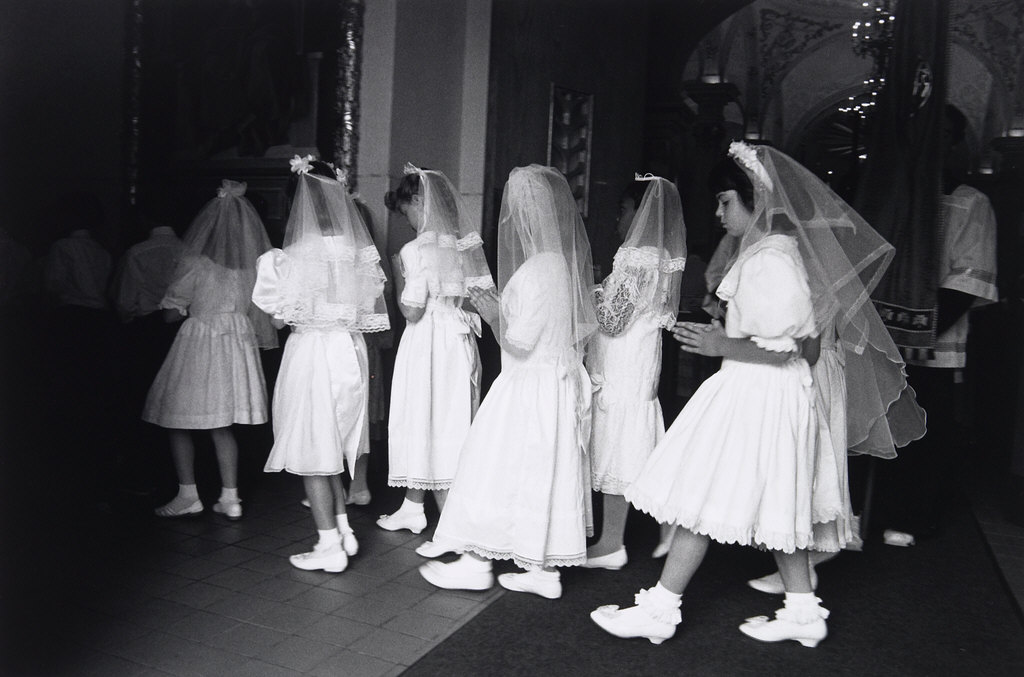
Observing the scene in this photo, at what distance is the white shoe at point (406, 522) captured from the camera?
4793 mm

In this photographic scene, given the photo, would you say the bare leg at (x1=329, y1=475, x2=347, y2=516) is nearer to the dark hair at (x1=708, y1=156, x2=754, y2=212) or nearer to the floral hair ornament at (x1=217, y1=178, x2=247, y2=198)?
the floral hair ornament at (x1=217, y1=178, x2=247, y2=198)

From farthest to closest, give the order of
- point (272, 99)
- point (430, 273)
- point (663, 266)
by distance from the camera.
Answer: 1. point (272, 99)
2. point (430, 273)
3. point (663, 266)

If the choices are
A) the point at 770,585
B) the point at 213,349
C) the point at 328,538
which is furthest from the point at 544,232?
the point at 213,349

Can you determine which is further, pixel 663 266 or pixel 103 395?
pixel 103 395

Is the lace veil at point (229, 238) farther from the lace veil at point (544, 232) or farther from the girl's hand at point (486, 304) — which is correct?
the lace veil at point (544, 232)

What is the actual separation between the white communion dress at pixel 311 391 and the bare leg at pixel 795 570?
1996 millimetres

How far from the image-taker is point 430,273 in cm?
457

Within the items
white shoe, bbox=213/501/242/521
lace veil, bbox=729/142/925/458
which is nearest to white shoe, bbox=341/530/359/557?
white shoe, bbox=213/501/242/521

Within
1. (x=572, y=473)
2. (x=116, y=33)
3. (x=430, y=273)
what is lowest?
(x=572, y=473)

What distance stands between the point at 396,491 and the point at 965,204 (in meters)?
3.71

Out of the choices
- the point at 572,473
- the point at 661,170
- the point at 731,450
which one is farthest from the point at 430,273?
the point at 661,170

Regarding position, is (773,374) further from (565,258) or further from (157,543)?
(157,543)

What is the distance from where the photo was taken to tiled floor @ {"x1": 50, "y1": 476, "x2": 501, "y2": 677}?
320 centimetres

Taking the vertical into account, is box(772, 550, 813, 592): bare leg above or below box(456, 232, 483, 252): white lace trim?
below
